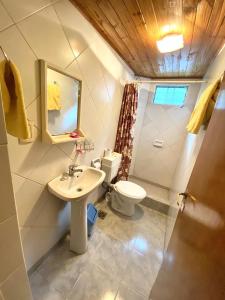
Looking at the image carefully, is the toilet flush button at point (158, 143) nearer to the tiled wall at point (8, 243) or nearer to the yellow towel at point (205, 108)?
the yellow towel at point (205, 108)

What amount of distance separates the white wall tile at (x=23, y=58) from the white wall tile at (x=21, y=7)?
0.07 metres

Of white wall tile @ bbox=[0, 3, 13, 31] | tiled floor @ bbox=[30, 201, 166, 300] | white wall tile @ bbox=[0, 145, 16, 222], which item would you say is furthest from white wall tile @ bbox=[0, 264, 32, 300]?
white wall tile @ bbox=[0, 3, 13, 31]

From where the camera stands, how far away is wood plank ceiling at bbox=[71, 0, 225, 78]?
3.26ft

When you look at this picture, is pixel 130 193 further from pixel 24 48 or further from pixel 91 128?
pixel 24 48

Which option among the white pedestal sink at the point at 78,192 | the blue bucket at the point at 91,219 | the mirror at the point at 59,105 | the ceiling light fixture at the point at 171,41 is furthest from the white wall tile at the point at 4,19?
the blue bucket at the point at 91,219

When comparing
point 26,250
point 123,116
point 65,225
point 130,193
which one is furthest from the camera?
point 123,116

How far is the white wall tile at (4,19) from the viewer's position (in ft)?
2.37

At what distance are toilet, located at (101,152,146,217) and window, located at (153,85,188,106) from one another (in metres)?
1.46

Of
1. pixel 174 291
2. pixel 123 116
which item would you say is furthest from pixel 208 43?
pixel 174 291

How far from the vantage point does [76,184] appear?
1.50 metres

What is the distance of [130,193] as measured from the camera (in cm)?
197

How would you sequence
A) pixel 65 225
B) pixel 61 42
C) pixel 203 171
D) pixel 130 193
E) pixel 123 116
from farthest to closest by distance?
pixel 123 116
pixel 130 193
pixel 65 225
pixel 61 42
pixel 203 171

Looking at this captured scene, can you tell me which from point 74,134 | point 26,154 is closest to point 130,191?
point 74,134

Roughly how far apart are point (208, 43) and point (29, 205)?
84.1 inches
